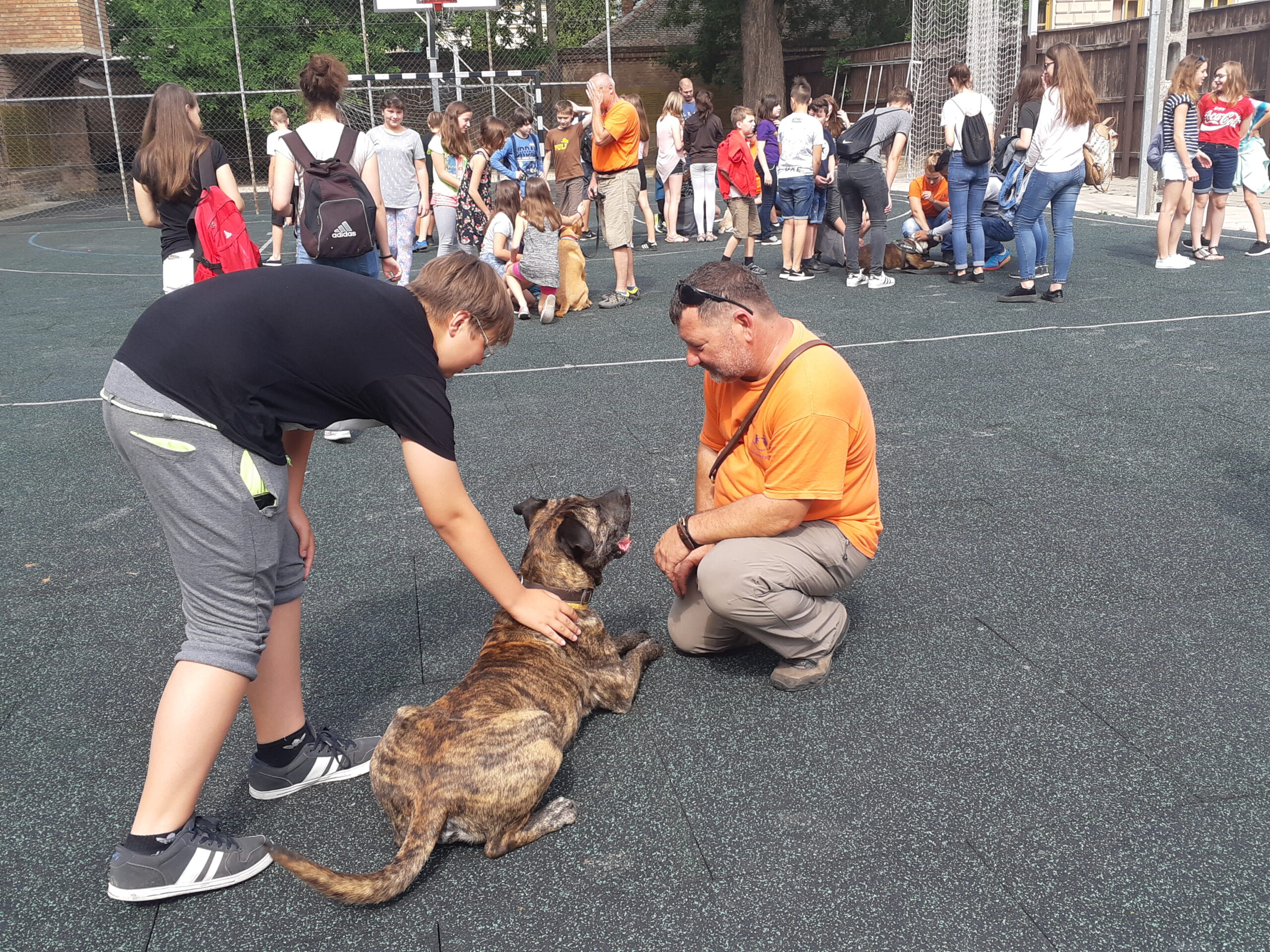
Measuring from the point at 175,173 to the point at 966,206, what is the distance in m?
7.57

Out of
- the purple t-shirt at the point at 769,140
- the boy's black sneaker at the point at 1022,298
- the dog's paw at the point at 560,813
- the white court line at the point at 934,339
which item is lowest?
the dog's paw at the point at 560,813

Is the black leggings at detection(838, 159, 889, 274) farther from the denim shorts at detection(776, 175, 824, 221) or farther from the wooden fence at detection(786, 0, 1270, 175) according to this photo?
the wooden fence at detection(786, 0, 1270, 175)

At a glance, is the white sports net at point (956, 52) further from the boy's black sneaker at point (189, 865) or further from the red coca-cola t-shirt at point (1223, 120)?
the boy's black sneaker at point (189, 865)

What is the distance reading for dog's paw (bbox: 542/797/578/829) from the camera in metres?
2.82

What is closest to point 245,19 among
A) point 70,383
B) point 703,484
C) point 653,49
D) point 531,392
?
point 653,49

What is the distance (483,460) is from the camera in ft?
19.5

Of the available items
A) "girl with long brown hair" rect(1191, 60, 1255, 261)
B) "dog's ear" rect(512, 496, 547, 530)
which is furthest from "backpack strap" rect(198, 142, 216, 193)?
"girl with long brown hair" rect(1191, 60, 1255, 261)

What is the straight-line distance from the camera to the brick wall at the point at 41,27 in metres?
25.0

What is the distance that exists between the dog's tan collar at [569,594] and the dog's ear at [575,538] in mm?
133

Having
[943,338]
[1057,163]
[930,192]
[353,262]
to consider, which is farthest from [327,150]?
[930,192]

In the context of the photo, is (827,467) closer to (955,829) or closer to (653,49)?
(955,829)

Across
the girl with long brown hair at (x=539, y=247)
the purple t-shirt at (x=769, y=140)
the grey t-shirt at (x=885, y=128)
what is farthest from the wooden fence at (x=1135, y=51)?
the girl with long brown hair at (x=539, y=247)

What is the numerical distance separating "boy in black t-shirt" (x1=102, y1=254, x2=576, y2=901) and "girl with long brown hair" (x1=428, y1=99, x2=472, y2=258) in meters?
8.92

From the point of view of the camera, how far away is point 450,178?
11336 mm
